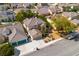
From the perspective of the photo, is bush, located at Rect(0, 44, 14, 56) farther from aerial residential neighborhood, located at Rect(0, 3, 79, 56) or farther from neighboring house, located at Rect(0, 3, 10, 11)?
neighboring house, located at Rect(0, 3, 10, 11)

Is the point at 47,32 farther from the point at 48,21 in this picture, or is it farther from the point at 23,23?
the point at 23,23

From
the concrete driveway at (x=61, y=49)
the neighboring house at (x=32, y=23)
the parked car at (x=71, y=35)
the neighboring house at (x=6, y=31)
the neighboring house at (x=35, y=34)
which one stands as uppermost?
the neighboring house at (x=32, y=23)

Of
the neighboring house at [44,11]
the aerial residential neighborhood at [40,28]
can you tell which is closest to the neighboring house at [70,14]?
the aerial residential neighborhood at [40,28]

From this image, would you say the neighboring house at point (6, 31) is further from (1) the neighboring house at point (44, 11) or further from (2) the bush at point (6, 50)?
(1) the neighboring house at point (44, 11)

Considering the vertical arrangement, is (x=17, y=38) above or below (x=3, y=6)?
below

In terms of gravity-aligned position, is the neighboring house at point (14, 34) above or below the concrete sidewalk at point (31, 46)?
above

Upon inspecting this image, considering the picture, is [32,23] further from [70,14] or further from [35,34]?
[70,14]

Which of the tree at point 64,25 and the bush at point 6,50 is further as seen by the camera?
the tree at point 64,25

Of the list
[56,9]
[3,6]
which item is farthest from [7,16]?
[56,9]
